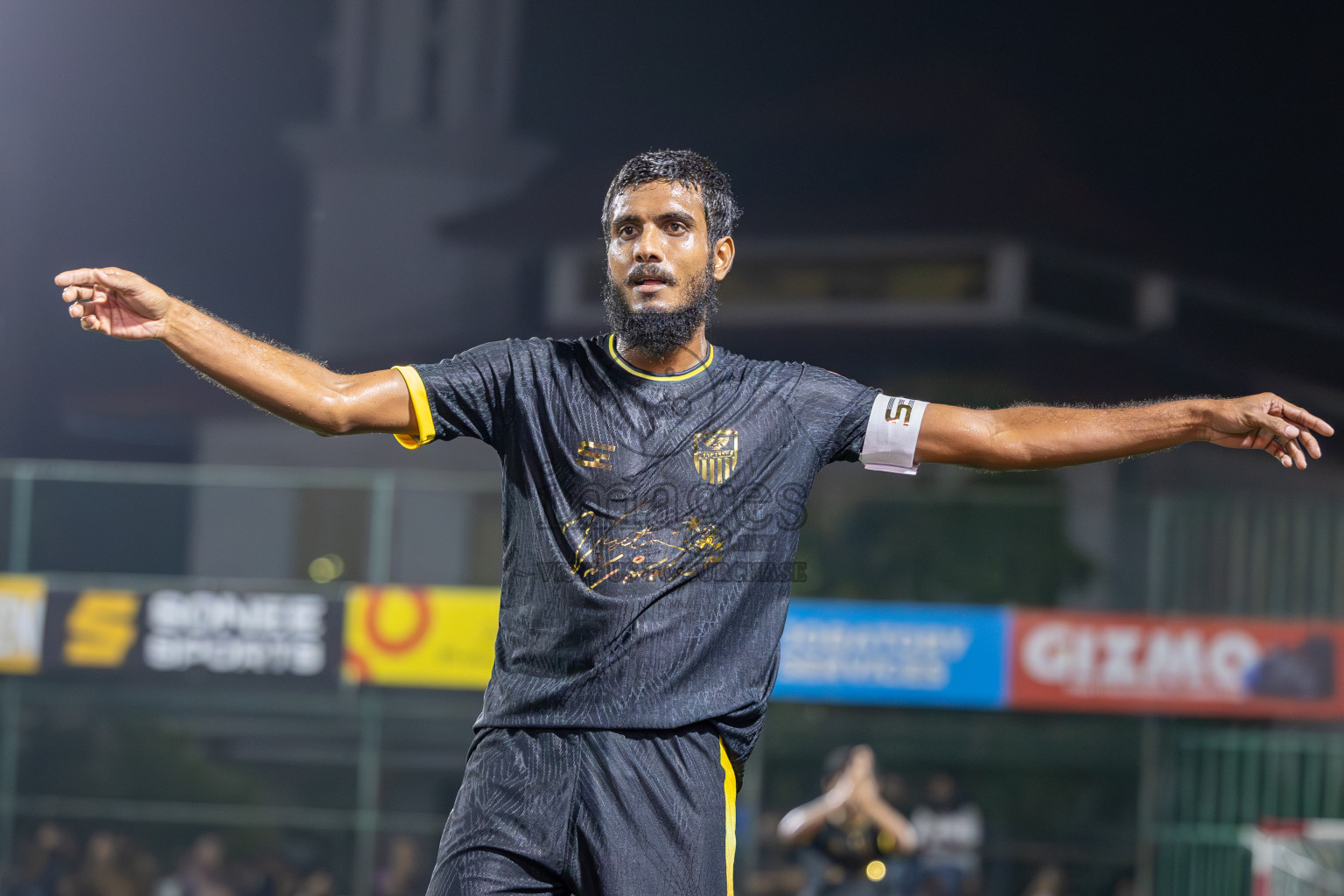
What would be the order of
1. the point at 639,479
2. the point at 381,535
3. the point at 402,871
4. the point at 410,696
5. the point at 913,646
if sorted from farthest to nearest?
the point at 381,535
the point at 410,696
the point at 402,871
the point at 913,646
the point at 639,479

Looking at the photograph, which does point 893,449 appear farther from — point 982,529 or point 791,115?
point 791,115

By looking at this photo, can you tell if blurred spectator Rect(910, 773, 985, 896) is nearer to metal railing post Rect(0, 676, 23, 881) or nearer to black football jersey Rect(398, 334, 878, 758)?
metal railing post Rect(0, 676, 23, 881)

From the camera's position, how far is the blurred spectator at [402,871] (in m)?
8.15

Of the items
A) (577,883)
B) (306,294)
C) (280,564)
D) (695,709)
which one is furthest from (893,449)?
(306,294)

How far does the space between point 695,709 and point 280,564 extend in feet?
24.9

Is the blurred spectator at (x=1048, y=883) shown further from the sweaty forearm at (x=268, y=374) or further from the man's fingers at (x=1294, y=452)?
the sweaty forearm at (x=268, y=374)

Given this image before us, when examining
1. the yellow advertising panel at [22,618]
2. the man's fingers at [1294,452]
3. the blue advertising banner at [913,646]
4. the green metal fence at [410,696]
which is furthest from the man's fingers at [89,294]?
the yellow advertising panel at [22,618]

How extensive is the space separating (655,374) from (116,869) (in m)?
7.69

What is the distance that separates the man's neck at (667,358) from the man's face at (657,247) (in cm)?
7

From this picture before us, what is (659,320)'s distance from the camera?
204 cm

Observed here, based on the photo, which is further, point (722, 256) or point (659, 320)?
point (722, 256)

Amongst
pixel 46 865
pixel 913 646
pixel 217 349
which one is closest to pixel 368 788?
pixel 46 865

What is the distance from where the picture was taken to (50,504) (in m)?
8.73

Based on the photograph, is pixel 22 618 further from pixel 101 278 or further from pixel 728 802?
pixel 728 802
